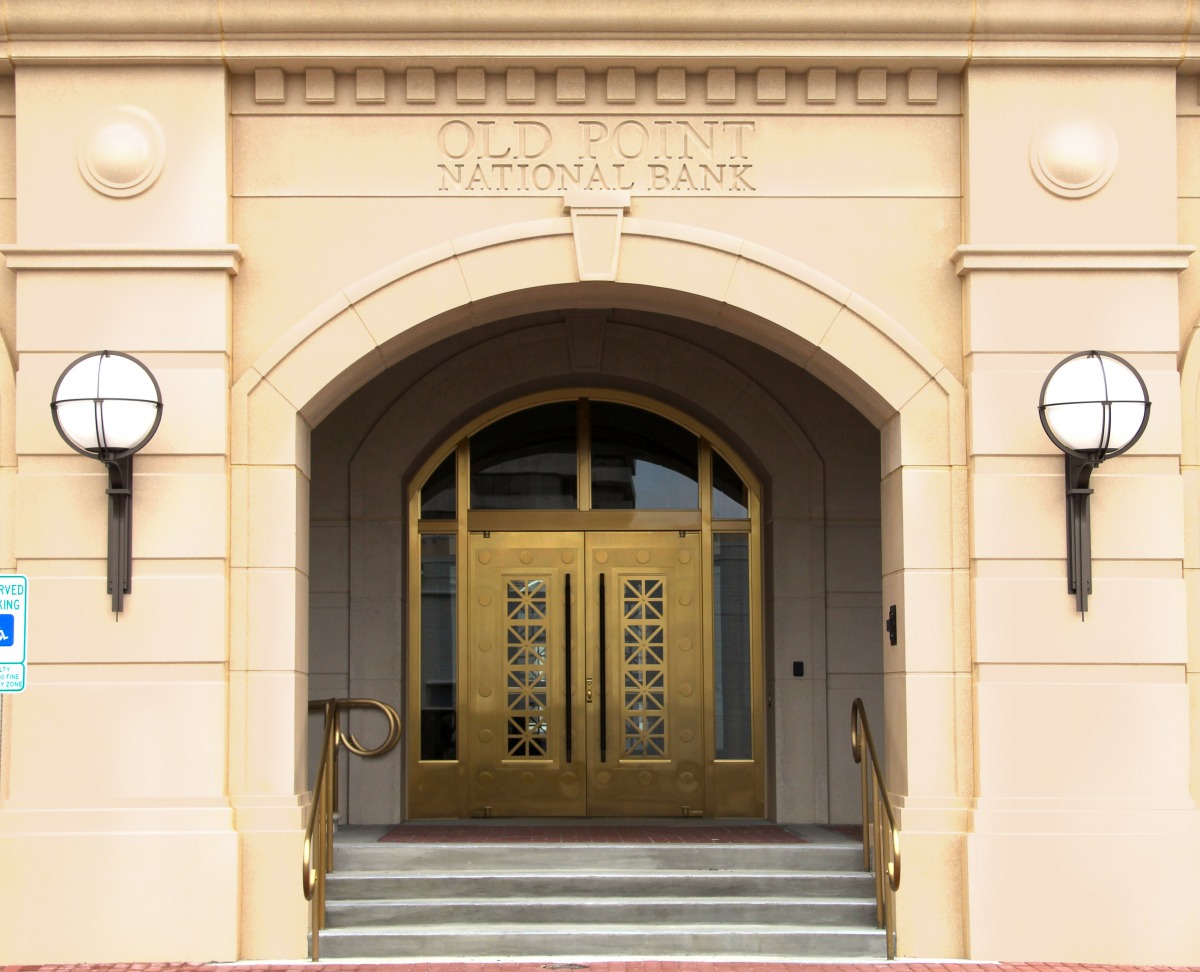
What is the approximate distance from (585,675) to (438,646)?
1.13m

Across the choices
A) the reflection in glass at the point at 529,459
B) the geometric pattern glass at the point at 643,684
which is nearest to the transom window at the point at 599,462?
the reflection in glass at the point at 529,459

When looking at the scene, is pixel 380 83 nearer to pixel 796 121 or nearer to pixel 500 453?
pixel 796 121

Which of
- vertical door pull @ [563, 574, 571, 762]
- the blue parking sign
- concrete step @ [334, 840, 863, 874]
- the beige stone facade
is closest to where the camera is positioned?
the blue parking sign

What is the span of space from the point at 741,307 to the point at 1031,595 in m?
2.28

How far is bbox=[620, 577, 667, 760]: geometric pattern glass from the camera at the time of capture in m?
12.0

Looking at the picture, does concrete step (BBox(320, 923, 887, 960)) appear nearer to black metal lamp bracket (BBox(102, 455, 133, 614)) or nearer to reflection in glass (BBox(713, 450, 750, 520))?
black metal lamp bracket (BBox(102, 455, 133, 614))

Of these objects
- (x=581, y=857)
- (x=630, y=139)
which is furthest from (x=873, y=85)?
(x=581, y=857)

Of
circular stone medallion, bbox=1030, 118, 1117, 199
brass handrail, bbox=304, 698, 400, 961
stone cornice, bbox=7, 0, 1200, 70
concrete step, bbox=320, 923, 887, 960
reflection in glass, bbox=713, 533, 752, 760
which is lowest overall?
concrete step, bbox=320, 923, 887, 960

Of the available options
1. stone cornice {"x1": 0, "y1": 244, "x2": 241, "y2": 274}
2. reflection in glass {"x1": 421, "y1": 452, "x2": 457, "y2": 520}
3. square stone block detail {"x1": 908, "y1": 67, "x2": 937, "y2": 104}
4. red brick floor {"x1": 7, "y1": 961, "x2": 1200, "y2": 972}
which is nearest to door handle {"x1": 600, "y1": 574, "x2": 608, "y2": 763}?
reflection in glass {"x1": 421, "y1": 452, "x2": 457, "y2": 520}

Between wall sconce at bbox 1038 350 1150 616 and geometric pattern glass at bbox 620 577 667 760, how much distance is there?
3.97 m

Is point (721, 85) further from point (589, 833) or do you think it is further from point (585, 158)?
point (589, 833)

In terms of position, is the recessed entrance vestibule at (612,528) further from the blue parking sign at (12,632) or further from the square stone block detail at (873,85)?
the blue parking sign at (12,632)

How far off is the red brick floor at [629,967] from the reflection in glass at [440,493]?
4.26 meters

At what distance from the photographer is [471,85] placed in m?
9.17
